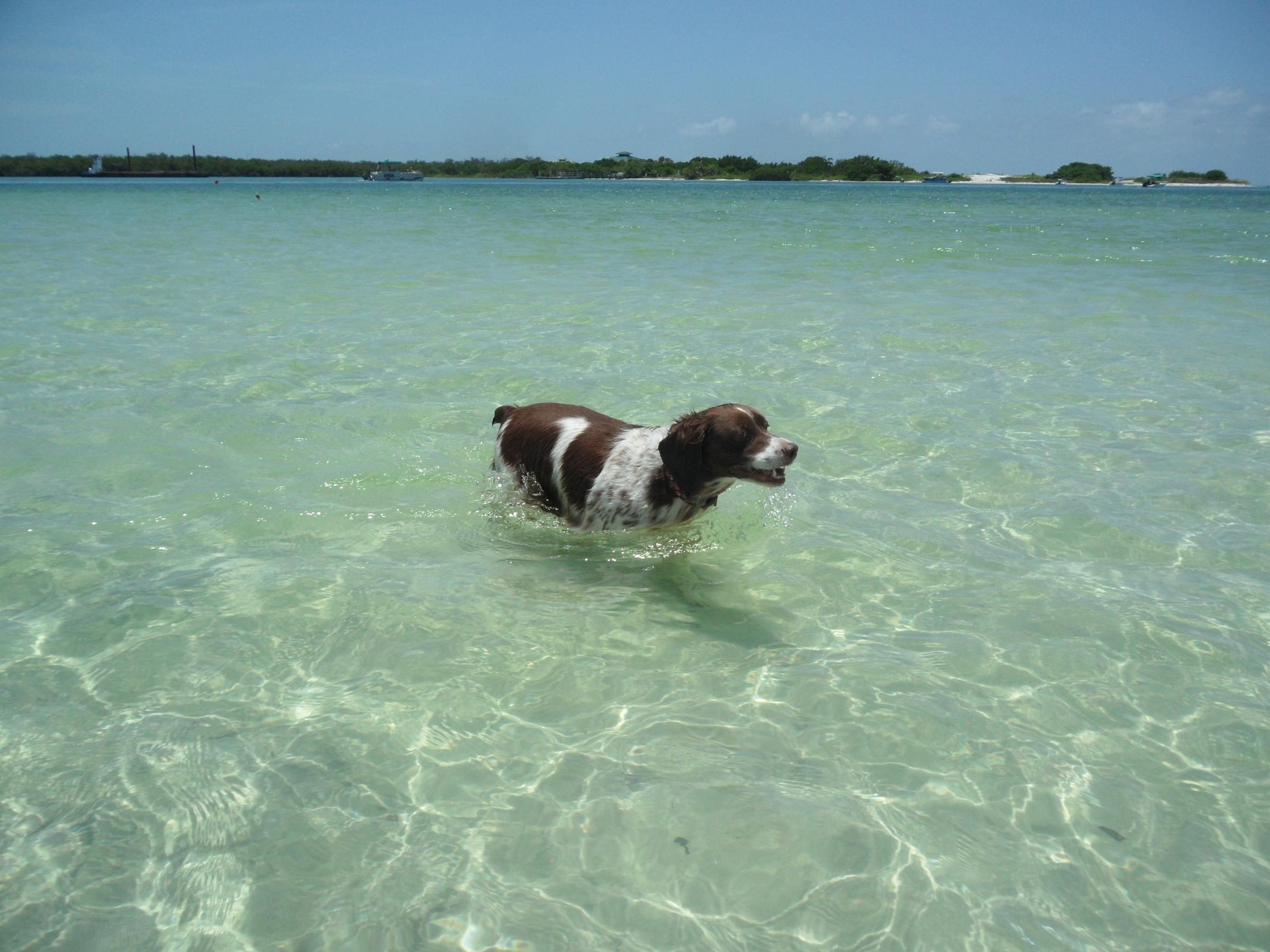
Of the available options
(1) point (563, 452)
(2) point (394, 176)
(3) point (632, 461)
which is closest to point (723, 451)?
(3) point (632, 461)

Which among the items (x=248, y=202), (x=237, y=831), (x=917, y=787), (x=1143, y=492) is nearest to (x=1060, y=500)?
(x=1143, y=492)

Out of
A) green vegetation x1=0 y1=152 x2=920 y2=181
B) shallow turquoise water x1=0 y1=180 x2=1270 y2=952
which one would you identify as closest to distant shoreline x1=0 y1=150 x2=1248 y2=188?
green vegetation x1=0 y1=152 x2=920 y2=181

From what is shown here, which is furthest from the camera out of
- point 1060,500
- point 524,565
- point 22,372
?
point 22,372

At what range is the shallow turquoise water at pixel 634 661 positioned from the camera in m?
3.03

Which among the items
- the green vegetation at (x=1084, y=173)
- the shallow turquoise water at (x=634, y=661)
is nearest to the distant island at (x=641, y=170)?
the green vegetation at (x=1084, y=173)

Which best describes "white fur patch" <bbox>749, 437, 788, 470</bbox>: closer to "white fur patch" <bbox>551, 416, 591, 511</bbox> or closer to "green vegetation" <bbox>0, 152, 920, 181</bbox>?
"white fur patch" <bbox>551, 416, 591, 511</bbox>

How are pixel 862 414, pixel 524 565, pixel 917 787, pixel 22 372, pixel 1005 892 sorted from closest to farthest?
pixel 1005 892 < pixel 917 787 < pixel 524 565 < pixel 862 414 < pixel 22 372

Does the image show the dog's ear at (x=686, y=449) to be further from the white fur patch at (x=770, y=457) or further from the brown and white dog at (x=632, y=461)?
the white fur patch at (x=770, y=457)

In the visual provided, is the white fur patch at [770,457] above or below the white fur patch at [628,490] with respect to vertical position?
above

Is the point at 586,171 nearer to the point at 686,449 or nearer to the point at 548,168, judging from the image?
the point at 548,168

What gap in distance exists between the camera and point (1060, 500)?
21.4ft

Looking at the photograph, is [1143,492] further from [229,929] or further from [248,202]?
[248,202]

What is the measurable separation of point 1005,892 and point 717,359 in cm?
818

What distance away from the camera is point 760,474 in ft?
16.9
